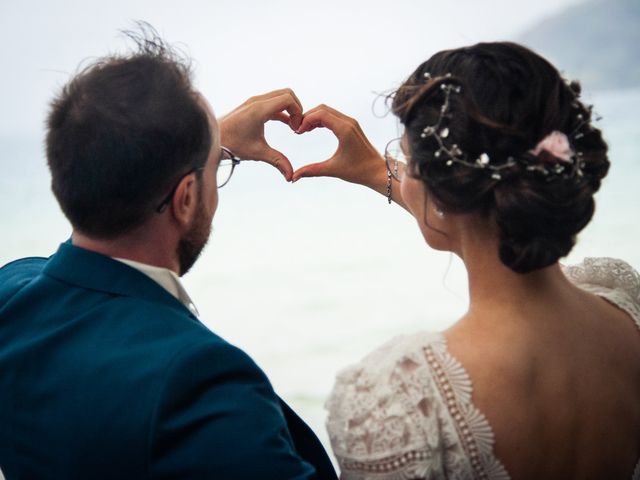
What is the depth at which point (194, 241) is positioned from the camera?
1250mm

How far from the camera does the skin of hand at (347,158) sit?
5.17ft

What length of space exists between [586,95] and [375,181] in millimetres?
506

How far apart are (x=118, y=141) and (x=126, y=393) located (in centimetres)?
33

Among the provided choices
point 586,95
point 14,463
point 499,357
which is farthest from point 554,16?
point 14,463

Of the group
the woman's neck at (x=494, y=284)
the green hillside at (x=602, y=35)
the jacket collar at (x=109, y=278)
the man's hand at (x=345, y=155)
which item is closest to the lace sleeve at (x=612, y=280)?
the woman's neck at (x=494, y=284)

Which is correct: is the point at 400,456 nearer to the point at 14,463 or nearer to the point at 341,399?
the point at 341,399

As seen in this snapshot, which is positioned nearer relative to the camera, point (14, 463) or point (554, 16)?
point (14, 463)

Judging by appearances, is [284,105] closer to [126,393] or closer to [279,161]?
[279,161]

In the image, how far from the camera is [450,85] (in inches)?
43.7

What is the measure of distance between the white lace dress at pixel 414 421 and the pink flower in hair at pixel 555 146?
0.27m

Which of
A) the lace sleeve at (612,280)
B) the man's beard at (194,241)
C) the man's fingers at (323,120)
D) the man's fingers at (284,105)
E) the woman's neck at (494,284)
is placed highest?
the man's fingers at (284,105)

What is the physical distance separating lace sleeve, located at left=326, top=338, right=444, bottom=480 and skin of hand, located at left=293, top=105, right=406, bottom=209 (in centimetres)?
48

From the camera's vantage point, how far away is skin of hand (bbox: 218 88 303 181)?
1562 mm

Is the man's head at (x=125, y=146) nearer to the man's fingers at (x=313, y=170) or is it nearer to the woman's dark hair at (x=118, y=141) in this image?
the woman's dark hair at (x=118, y=141)
